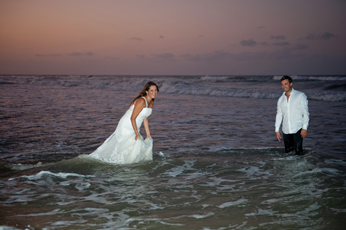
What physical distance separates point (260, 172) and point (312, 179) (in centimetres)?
97

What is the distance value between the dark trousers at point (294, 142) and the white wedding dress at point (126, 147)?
10.7 ft

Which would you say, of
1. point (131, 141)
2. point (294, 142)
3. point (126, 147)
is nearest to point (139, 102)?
point (131, 141)

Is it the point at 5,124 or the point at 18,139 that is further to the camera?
the point at 5,124

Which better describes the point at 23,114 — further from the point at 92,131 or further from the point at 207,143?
the point at 207,143

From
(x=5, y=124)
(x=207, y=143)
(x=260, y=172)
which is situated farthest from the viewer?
(x=5, y=124)

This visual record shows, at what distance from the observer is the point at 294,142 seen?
23.4 ft

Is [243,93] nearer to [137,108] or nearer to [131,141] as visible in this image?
[131,141]

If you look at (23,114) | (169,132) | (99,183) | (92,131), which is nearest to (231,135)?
(169,132)

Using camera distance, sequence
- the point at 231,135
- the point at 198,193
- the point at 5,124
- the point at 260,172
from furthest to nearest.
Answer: the point at 5,124 → the point at 231,135 → the point at 260,172 → the point at 198,193

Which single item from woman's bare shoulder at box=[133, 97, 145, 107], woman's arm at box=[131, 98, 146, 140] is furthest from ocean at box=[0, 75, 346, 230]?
woman's bare shoulder at box=[133, 97, 145, 107]

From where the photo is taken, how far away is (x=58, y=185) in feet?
17.9

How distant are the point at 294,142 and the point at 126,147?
3.89 meters

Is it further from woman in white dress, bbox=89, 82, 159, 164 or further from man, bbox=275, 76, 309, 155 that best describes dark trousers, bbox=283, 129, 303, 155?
woman in white dress, bbox=89, 82, 159, 164

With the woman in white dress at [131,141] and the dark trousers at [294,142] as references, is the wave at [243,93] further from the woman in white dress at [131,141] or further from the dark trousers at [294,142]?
the woman in white dress at [131,141]
